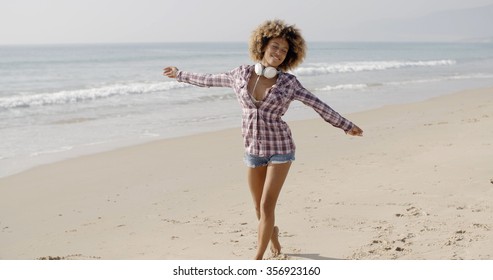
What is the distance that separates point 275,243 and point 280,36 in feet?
5.67

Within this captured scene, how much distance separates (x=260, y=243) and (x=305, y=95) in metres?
1.16

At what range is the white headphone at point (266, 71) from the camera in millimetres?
3984

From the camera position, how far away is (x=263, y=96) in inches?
159

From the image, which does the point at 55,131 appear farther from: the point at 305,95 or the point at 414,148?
the point at 305,95

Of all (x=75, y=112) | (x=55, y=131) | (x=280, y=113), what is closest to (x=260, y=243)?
(x=280, y=113)

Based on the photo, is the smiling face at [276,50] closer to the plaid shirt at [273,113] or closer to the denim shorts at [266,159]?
the plaid shirt at [273,113]

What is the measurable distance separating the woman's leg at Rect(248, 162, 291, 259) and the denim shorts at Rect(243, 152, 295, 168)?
31mm

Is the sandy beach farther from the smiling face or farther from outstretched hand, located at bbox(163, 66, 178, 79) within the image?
the smiling face

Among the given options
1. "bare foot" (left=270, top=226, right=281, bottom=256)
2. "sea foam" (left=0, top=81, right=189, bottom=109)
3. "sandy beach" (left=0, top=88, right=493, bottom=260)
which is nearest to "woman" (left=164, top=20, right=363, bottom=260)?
"bare foot" (left=270, top=226, right=281, bottom=256)

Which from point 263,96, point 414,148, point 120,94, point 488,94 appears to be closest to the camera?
point 263,96

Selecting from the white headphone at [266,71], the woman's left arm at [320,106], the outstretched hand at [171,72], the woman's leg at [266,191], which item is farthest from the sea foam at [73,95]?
the woman's left arm at [320,106]

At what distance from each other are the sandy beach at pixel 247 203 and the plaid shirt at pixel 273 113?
46.6 inches

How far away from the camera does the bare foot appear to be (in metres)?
4.70

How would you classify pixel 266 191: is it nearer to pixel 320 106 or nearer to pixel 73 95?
pixel 320 106
